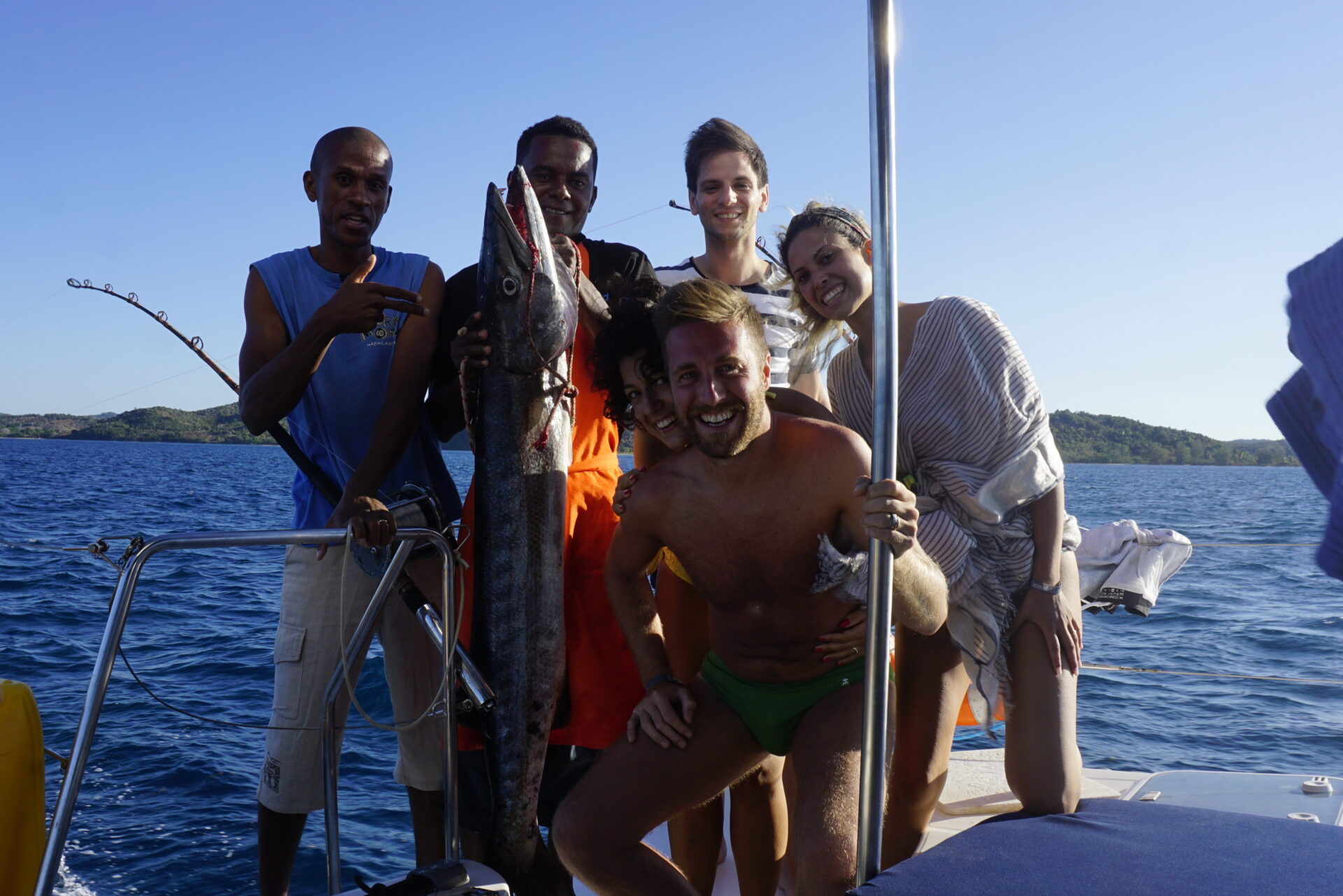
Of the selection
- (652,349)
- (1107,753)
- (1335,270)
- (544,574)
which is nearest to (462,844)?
(544,574)

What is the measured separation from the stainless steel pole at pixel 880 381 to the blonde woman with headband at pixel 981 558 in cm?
133

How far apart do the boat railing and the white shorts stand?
0.62ft

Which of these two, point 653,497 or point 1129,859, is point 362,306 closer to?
point 653,497

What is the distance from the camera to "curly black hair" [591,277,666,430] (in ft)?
10.00

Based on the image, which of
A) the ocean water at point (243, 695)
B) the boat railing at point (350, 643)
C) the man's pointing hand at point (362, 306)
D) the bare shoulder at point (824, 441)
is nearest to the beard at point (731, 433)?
the bare shoulder at point (824, 441)

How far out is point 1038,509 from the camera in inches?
117

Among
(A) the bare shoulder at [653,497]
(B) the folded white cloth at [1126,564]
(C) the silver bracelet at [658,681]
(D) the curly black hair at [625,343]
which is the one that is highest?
(D) the curly black hair at [625,343]

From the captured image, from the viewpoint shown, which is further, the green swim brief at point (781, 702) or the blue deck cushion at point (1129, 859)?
the green swim brief at point (781, 702)

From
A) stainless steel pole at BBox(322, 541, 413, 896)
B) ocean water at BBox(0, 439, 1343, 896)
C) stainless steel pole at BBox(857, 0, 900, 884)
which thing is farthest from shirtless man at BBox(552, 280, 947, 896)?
ocean water at BBox(0, 439, 1343, 896)

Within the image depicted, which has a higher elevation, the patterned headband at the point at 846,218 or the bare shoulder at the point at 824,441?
the patterned headband at the point at 846,218

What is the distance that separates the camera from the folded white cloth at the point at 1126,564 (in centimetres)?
407

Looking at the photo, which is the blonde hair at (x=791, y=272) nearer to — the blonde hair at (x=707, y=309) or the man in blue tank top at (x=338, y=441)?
the blonde hair at (x=707, y=309)

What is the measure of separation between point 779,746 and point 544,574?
0.82 m

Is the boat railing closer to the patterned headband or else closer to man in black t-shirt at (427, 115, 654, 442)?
man in black t-shirt at (427, 115, 654, 442)
